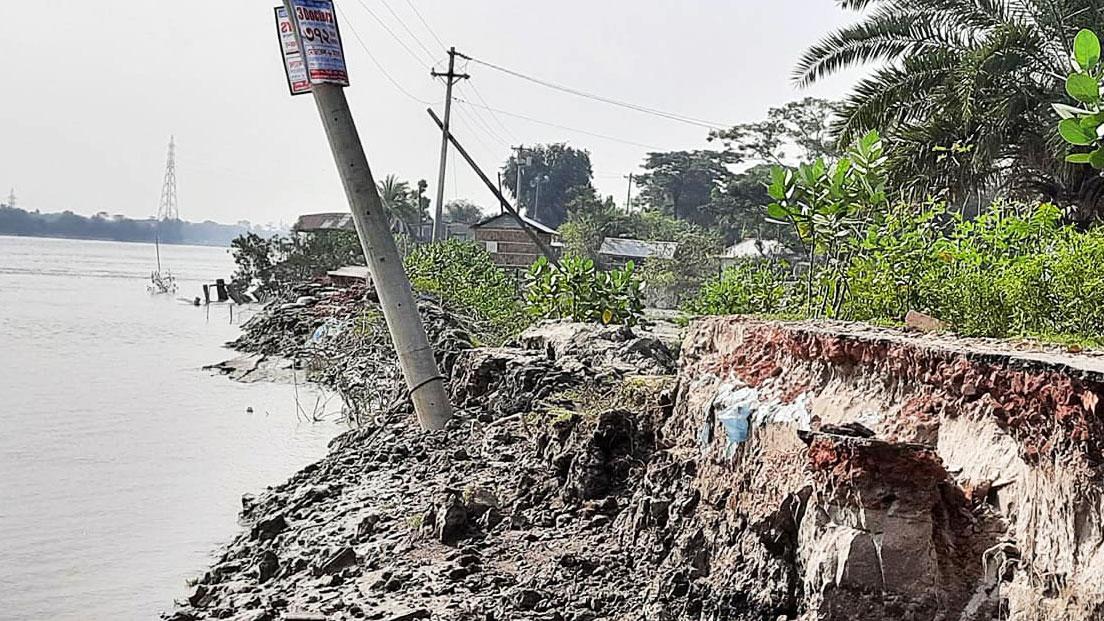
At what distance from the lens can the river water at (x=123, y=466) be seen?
30.3 feet

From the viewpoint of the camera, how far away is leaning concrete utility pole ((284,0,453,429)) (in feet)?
35.9

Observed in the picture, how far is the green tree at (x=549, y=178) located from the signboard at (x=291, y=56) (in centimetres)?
6165

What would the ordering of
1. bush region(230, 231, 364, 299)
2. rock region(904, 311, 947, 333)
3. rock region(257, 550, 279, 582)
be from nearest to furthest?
rock region(904, 311, 947, 333) < rock region(257, 550, 279, 582) < bush region(230, 231, 364, 299)

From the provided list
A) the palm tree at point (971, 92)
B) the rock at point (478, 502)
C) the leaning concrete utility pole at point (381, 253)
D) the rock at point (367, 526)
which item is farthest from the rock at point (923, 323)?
the palm tree at point (971, 92)

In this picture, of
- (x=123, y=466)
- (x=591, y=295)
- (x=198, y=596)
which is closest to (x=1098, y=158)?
(x=198, y=596)

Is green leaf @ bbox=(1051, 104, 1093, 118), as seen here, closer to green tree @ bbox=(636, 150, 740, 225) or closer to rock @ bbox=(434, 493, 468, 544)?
rock @ bbox=(434, 493, 468, 544)

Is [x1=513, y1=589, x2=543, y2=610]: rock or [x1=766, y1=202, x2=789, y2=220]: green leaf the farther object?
[x1=766, y1=202, x2=789, y2=220]: green leaf

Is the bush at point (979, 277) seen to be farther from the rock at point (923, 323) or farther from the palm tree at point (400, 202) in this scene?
the palm tree at point (400, 202)

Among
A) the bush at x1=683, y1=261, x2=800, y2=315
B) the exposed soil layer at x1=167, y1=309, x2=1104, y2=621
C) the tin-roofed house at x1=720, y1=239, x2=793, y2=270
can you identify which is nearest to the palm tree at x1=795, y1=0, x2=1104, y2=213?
the bush at x1=683, y1=261, x2=800, y2=315

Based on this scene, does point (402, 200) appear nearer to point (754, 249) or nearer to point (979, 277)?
point (754, 249)

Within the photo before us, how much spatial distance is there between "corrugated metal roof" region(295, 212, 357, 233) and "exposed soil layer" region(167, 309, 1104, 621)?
4068 cm

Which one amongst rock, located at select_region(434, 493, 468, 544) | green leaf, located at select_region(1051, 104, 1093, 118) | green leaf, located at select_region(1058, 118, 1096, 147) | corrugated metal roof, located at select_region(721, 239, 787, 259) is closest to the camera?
green leaf, located at select_region(1058, 118, 1096, 147)

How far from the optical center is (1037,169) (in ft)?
55.3

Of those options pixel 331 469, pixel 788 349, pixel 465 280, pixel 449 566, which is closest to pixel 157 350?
pixel 465 280
